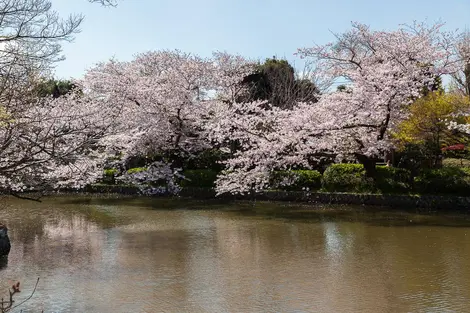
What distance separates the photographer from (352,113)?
43.2ft

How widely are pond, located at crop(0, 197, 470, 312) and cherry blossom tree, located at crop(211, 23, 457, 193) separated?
1971mm

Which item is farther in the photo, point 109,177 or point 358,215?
point 109,177

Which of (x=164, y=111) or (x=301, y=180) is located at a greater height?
(x=164, y=111)

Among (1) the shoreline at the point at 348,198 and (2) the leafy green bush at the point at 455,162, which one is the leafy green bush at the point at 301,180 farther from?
(2) the leafy green bush at the point at 455,162

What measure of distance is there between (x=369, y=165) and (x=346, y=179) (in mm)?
790

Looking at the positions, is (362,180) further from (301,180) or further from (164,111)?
(164,111)

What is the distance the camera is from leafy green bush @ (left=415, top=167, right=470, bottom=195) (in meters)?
12.6

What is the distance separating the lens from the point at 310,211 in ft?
42.1

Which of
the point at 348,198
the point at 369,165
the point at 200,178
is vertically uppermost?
the point at 369,165

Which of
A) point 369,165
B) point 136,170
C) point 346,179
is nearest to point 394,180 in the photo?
point 369,165

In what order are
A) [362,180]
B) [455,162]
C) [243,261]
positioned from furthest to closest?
1. [455,162]
2. [362,180]
3. [243,261]

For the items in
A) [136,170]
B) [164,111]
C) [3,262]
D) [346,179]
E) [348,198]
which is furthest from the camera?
[136,170]

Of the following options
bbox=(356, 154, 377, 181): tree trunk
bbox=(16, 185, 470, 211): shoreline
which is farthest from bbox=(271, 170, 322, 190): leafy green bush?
bbox=(356, 154, 377, 181): tree trunk

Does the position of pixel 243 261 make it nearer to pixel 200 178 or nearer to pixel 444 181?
pixel 444 181
